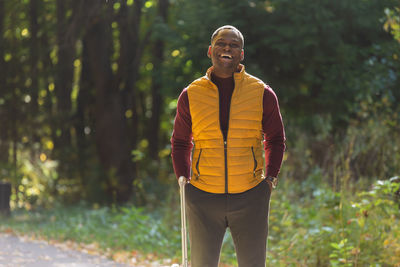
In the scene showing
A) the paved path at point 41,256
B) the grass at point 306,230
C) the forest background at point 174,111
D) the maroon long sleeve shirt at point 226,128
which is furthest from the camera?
the paved path at point 41,256

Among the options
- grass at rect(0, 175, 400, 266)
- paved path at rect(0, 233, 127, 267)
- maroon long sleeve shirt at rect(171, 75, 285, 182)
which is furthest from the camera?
paved path at rect(0, 233, 127, 267)

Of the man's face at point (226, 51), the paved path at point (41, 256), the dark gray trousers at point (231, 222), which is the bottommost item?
the paved path at point (41, 256)

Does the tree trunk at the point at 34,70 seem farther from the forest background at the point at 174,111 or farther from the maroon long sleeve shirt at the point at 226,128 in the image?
the maroon long sleeve shirt at the point at 226,128

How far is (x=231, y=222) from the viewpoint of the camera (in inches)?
154

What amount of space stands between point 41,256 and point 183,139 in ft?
15.4

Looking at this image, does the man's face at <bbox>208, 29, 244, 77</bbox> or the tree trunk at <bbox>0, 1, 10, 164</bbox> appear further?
the tree trunk at <bbox>0, 1, 10, 164</bbox>

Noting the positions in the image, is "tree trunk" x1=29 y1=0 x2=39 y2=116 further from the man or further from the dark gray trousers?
the dark gray trousers

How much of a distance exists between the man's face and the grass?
2.50m

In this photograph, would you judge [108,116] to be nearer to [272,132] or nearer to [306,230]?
[306,230]

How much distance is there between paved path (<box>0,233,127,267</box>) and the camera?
24.2 ft

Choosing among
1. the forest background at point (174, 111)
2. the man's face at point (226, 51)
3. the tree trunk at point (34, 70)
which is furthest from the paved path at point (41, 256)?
the tree trunk at point (34, 70)

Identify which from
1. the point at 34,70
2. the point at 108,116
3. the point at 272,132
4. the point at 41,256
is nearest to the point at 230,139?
the point at 272,132

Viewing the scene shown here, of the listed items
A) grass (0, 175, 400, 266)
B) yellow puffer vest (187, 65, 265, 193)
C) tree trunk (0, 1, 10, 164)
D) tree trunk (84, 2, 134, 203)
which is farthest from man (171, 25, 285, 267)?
tree trunk (0, 1, 10, 164)

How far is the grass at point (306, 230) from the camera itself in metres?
6.12
